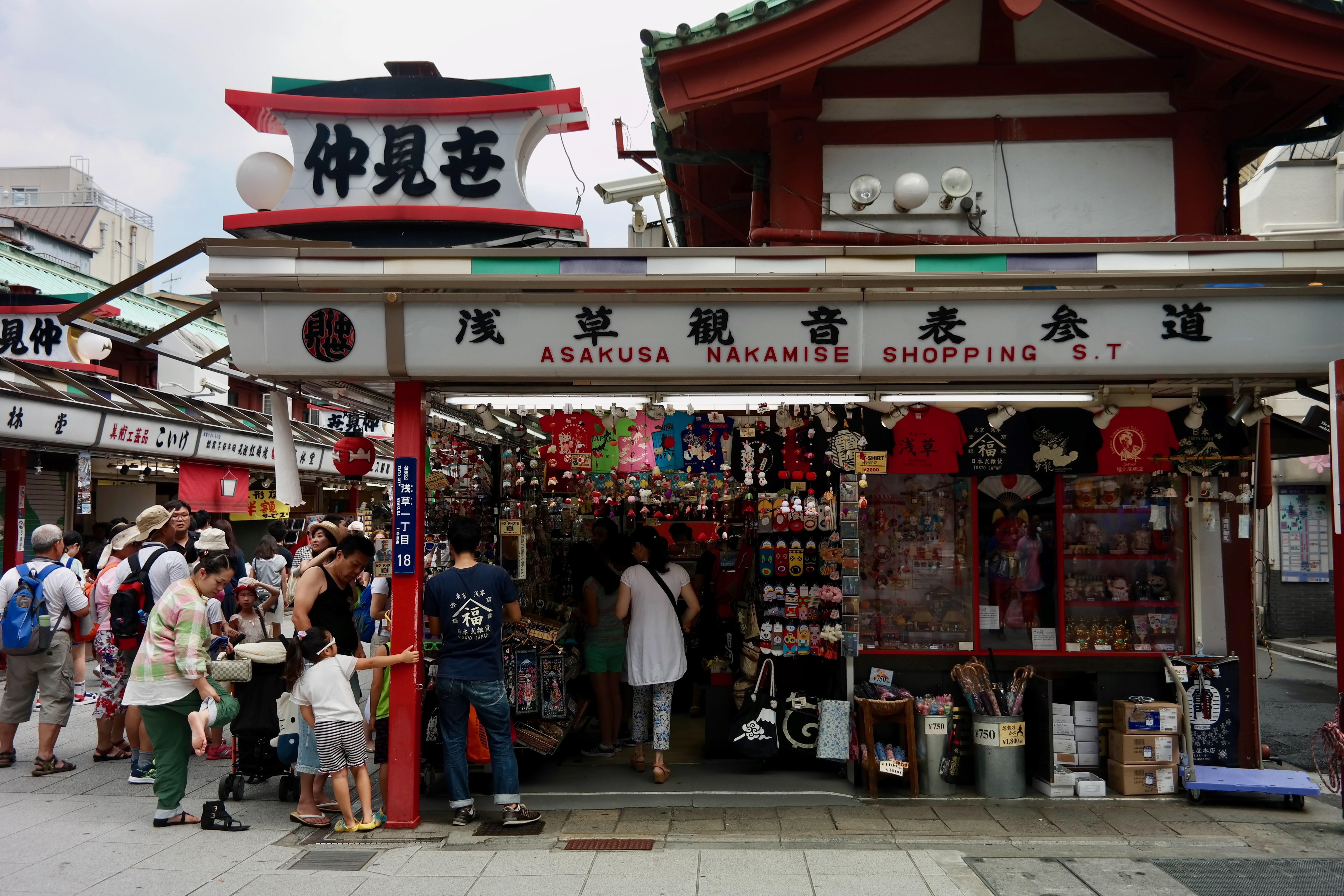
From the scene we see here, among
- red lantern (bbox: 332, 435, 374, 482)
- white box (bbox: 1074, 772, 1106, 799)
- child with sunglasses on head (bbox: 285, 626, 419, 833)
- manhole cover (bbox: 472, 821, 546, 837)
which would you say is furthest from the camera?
red lantern (bbox: 332, 435, 374, 482)

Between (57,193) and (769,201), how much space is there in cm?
4230

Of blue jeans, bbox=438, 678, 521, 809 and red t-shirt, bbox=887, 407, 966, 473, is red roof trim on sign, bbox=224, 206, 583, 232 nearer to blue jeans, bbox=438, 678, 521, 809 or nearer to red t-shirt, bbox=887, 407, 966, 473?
red t-shirt, bbox=887, 407, 966, 473

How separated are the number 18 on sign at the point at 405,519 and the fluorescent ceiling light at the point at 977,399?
3710mm

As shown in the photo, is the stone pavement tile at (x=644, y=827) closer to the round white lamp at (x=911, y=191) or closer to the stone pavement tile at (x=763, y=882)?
the stone pavement tile at (x=763, y=882)

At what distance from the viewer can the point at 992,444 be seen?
7.82 meters

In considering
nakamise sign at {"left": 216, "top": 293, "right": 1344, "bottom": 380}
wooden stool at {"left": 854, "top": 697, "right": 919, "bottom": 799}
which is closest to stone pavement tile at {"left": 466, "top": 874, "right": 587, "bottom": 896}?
wooden stool at {"left": 854, "top": 697, "right": 919, "bottom": 799}

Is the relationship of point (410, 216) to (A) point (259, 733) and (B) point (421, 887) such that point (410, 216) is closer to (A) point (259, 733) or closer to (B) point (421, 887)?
(A) point (259, 733)

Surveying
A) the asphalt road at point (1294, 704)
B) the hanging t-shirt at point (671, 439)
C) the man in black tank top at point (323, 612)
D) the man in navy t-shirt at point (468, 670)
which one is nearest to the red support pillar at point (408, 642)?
the man in navy t-shirt at point (468, 670)

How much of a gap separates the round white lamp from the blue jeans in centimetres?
546

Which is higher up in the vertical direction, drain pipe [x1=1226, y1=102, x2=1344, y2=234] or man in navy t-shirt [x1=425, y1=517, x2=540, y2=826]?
drain pipe [x1=1226, y1=102, x2=1344, y2=234]

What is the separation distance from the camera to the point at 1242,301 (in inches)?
254

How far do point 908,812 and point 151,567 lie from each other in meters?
6.73

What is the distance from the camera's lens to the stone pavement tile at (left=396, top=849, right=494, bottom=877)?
18.8 feet

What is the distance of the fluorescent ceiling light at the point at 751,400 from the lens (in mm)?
7309
